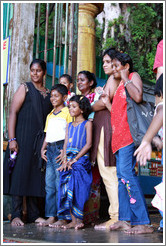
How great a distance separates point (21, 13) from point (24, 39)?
362mm

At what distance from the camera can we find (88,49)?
6.92m

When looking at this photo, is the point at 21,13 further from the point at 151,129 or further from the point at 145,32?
the point at 145,32

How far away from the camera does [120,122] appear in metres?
3.23

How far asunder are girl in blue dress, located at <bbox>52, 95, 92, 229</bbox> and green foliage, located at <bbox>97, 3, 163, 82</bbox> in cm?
1195

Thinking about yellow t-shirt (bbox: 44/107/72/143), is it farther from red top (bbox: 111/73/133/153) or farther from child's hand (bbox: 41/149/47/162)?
red top (bbox: 111/73/133/153)

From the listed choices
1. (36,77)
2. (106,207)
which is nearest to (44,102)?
(36,77)

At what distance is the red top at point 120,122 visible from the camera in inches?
124

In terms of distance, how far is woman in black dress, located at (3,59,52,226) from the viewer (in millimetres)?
3816

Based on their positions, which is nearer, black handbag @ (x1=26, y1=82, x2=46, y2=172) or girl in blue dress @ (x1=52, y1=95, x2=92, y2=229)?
girl in blue dress @ (x1=52, y1=95, x2=92, y2=229)

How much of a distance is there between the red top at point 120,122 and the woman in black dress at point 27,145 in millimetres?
1067

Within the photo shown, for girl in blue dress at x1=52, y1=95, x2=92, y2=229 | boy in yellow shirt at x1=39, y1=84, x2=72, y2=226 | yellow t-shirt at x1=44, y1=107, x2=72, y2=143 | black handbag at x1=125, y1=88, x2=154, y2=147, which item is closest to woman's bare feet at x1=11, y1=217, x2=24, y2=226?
boy in yellow shirt at x1=39, y1=84, x2=72, y2=226

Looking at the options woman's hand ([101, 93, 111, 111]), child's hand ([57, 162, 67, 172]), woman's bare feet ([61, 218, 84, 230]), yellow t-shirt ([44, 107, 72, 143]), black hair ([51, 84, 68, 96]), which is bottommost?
woman's bare feet ([61, 218, 84, 230])

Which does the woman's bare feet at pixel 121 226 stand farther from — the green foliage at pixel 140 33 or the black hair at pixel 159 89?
the green foliage at pixel 140 33

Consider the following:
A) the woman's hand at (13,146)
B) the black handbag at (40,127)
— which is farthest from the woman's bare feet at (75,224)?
the woman's hand at (13,146)
